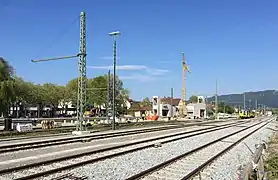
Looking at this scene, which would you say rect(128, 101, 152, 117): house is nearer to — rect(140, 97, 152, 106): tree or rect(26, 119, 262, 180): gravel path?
rect(140, 97, 152, 106): tree

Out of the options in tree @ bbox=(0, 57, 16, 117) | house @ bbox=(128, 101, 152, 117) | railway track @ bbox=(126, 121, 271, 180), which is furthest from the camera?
house @ bbox=(128, 101, 152, 117)

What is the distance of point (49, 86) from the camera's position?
356 feet

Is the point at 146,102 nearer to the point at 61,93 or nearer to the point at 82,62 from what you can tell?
the point at 61,93

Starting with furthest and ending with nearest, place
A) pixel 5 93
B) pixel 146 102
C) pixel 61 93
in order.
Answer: pixel 146 102 → pixel 61 93 → pixel 5 93

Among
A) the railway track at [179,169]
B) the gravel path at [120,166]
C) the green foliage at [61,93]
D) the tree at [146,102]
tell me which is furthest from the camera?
the tree at [146,102]

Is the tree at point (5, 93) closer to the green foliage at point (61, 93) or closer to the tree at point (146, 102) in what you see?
the green foliage at point (61, 93)

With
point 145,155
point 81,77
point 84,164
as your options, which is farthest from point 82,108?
point 84,164

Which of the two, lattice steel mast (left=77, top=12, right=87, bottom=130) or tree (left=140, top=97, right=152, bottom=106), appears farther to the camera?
tree (left=140, top=97, right=152, bottom=106)

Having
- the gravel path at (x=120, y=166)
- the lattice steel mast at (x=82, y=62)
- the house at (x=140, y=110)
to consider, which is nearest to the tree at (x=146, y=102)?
the house at (x=140, y=110)

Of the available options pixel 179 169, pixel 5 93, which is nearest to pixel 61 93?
pixel 5 93

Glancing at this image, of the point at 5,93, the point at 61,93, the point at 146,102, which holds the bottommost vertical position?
the point at 146,102

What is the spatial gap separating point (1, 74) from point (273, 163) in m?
43.7

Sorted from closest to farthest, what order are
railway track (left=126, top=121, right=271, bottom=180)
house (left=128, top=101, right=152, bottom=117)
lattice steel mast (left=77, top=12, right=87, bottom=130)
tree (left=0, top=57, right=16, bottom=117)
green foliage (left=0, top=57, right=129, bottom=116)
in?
railway track (left=126, top=121, right=271, bottom=180) → lattice steel mast (left=77, top=12, right=87, bottom=130) → tree (left=0, top=57, right=16, bottom=117) → green foliage (left=0, top=57, right=129, bottom=116) → house (left=128, top=101, right=152, bottom=117)

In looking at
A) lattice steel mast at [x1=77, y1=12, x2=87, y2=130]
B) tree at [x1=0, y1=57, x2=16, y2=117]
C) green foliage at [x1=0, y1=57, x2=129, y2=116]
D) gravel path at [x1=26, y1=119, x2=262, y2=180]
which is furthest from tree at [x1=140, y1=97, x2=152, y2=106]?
gravel path at [x1=26, y1=119, x2=262, y2=180]
